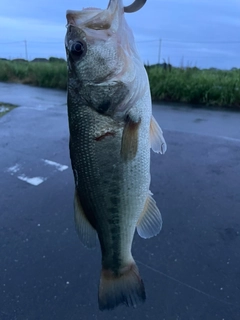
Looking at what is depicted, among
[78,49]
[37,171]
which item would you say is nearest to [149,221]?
[78,49]

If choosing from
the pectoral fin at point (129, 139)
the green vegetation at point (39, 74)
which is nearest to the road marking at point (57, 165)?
the pectoral fin at point (129, 139)

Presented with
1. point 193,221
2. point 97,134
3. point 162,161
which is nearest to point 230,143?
point 162,161

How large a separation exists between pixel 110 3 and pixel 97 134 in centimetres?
51

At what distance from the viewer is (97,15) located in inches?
54.4

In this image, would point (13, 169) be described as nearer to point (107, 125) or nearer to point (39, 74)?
point (107, 125)

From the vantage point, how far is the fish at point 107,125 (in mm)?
1394

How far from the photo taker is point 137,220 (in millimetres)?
1571

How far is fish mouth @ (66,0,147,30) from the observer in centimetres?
135

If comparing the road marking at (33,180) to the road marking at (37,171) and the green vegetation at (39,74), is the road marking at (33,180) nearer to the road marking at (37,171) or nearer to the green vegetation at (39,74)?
the road marking at (37,171)

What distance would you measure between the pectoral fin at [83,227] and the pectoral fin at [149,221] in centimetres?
23

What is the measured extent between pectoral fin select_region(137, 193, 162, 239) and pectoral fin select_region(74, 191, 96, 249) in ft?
0.75

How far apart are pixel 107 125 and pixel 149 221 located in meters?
0.50

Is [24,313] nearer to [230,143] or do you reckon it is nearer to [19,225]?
[19,225]

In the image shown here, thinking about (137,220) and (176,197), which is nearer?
(137,220)
